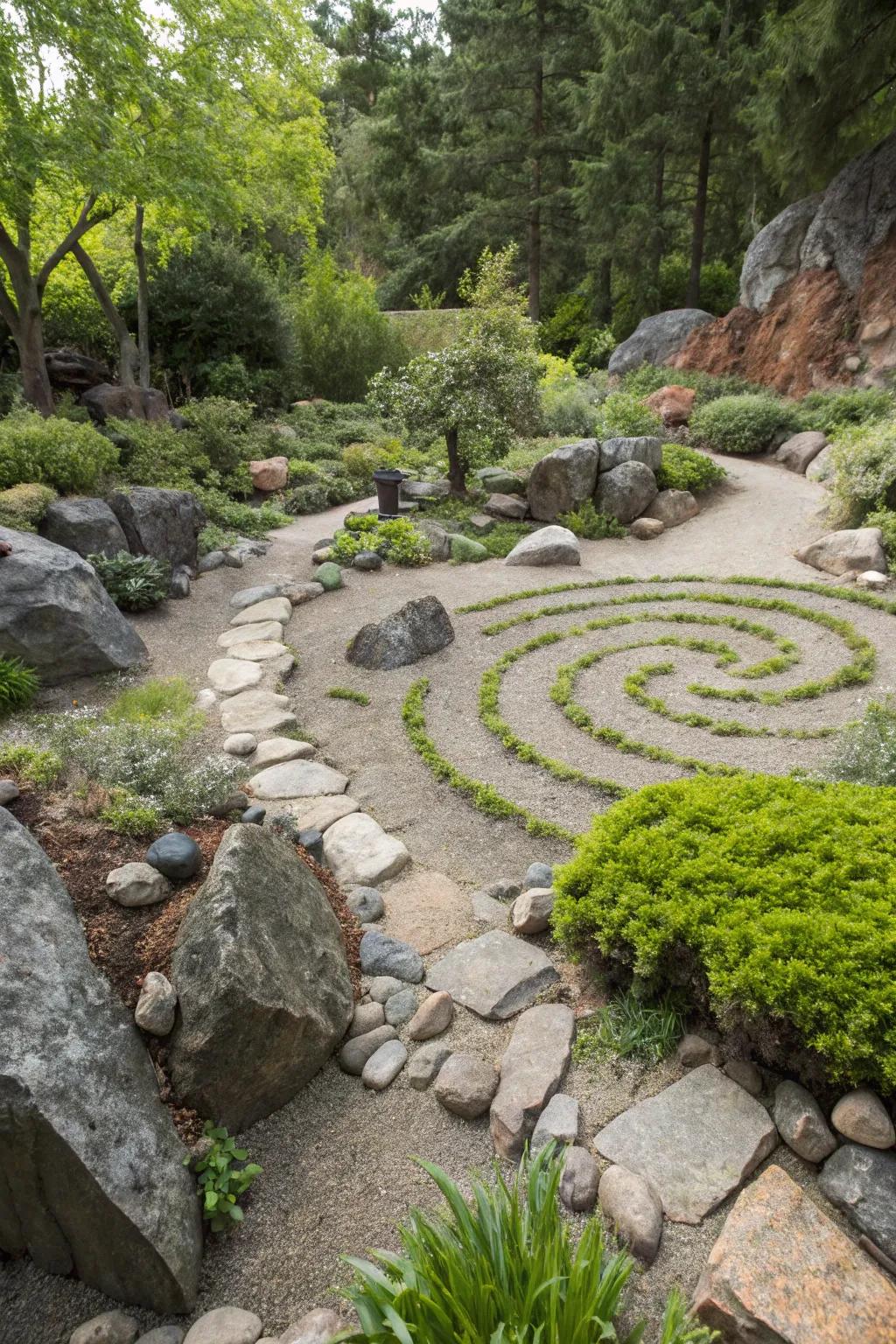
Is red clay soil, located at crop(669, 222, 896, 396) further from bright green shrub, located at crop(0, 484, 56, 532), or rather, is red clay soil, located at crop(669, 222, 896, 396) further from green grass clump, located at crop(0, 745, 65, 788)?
green grass clump, located at crop(0, 745, 65, 788)

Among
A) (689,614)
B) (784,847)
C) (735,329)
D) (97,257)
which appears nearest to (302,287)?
(97,257)

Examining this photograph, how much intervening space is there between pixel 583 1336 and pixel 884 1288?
0.86m

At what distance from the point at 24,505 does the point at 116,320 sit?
7985mm

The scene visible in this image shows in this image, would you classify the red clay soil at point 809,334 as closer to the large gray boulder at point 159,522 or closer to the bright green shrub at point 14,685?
the large gray boulder at point 159,522

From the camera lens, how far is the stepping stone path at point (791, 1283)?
80.0 inches

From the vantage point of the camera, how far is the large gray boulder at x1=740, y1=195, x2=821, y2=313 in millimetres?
16312

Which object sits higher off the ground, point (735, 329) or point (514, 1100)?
point (735, 329)

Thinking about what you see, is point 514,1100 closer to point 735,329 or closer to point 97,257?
point 735,329

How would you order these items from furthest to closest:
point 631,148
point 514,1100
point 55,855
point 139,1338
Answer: point 631,148, point 55,855, point 514,1100, point 139,1338

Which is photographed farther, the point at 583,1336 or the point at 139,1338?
the point at 139,1338

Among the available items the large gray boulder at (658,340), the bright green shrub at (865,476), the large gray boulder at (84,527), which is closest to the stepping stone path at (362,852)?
the large gray boulder at (84,527)

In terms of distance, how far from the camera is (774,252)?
1672 centimetres

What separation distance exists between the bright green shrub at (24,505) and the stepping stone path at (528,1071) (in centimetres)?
692

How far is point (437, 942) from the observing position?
4.02 m
